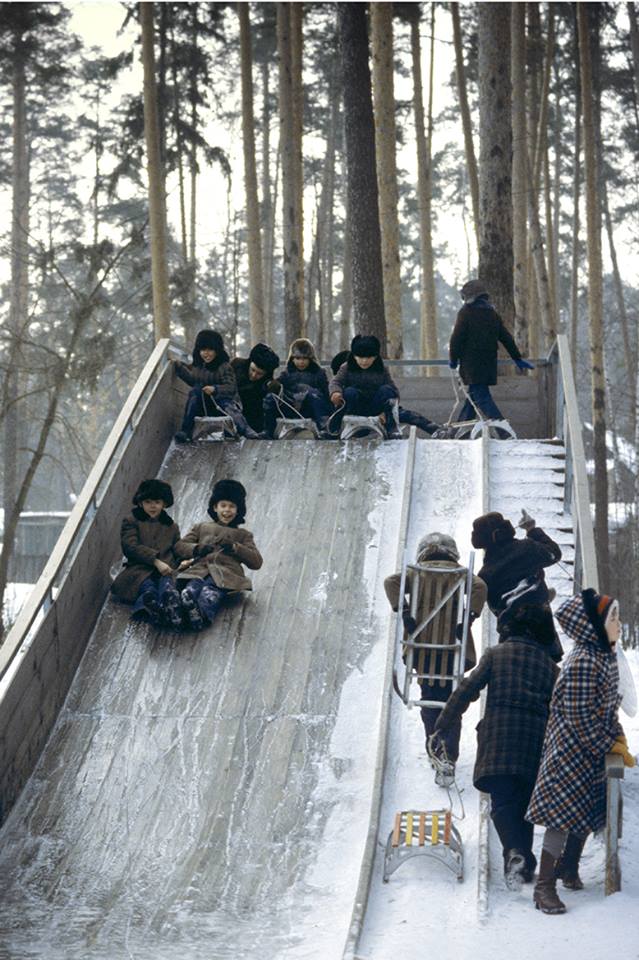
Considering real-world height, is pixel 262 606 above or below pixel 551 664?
above

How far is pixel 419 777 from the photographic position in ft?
27.2

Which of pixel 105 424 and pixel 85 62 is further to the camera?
pixel 105 424

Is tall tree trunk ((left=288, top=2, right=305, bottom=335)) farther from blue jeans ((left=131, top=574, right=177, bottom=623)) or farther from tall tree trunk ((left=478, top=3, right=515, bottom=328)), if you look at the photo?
blue jeans ((left=131, top=574, right=177, bottom=623))

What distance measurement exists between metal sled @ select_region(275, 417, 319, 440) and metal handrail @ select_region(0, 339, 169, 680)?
1.36 metres

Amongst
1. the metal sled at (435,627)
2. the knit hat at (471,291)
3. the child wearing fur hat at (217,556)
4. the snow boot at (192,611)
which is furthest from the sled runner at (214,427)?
the metal sled at (435,627)

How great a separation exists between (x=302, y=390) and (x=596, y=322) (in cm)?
1322

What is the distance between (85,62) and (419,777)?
102ft

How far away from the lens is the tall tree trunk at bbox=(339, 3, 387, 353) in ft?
59.4

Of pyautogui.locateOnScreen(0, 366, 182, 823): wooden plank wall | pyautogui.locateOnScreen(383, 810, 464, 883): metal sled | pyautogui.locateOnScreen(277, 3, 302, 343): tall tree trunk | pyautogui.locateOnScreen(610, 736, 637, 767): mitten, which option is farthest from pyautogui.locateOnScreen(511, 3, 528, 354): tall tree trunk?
pyautogui.locateOnScreen(610, 736, 637, 767): mitten

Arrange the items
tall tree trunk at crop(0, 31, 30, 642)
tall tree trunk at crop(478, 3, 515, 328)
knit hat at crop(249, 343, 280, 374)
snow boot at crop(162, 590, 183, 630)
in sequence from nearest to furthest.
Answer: snow boot at crop(162, 590, 183, 630) → knit hat at crop(249, 343, 280, 374) → tall tree trunk at crop(478, 3, 515, 328) → tall tree trunk at crop(0, 31, 30, 642)

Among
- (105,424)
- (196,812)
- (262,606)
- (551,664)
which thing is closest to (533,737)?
(551,664)

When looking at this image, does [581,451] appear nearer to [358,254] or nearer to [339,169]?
[358,254]

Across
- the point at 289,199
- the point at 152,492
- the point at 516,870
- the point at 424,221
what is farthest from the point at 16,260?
the point at 516,870

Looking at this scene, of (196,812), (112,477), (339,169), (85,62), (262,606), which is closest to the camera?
(196,812)
